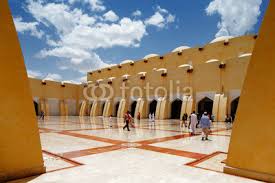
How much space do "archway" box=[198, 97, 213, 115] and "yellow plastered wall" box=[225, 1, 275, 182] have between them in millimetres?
22563

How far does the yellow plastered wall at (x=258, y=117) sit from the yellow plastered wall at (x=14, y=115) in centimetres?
431

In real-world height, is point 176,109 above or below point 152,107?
below

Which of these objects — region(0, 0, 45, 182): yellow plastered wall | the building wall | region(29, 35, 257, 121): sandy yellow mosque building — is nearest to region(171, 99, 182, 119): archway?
region(29, 35, 257, 121): sandy yellow mosque building

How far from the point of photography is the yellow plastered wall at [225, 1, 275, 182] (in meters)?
4.53

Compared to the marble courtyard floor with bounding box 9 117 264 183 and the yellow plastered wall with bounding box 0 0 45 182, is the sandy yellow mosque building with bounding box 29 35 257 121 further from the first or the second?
the yellow plastered wall with bounding box 0 0 45 182

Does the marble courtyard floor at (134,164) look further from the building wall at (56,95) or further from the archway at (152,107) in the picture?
the building wall at (56,95)

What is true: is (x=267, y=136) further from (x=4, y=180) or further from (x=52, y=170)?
(x=4, y=180)

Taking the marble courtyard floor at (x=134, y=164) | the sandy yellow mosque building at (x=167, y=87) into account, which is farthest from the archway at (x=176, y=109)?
the marble courtyard floor at (x=134, y=164)

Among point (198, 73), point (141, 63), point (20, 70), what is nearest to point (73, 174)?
point (20, 70)

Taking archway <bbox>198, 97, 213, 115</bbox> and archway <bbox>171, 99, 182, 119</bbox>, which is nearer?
archway <bbox>198, 97, 213, 115</bbox>

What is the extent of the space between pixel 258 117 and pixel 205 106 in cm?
2476

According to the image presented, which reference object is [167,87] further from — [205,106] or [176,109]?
[205,106]

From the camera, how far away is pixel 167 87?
2920 cm

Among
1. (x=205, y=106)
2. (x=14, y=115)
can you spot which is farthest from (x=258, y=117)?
(x=205, y=106)
